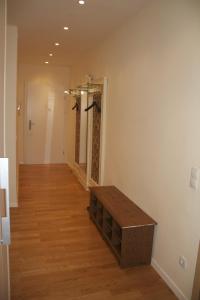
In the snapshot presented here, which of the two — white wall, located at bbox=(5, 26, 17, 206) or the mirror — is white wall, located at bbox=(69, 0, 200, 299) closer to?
white wall, located at bbox=(5, 26, 17, 206)

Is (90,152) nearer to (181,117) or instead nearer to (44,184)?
(44,184)

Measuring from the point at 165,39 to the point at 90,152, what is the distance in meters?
2.82

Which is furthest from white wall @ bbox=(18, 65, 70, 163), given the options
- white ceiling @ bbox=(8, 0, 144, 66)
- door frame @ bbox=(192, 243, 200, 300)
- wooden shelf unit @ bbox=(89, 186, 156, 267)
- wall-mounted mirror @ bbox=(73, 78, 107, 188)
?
door frame @ bbox=(192, 243, 200, 300)

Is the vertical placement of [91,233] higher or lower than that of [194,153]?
lower

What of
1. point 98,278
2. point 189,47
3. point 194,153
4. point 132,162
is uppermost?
point 189,47

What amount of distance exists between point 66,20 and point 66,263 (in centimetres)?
286

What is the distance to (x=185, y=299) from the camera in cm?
218

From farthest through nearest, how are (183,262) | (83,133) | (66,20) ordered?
(83,133), (66,20), (183,262)

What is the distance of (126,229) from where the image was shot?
2516 millimetres

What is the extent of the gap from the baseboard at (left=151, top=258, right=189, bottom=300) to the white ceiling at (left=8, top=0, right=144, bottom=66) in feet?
8.81

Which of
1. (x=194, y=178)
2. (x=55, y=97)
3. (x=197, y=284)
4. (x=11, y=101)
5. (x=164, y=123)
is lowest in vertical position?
(x=197, y=284)

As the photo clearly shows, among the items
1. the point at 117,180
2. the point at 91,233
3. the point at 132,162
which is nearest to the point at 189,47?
the point at 132,162

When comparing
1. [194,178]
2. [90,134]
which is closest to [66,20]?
[90,134]

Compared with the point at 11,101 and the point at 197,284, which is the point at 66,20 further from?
the point at 197,284
